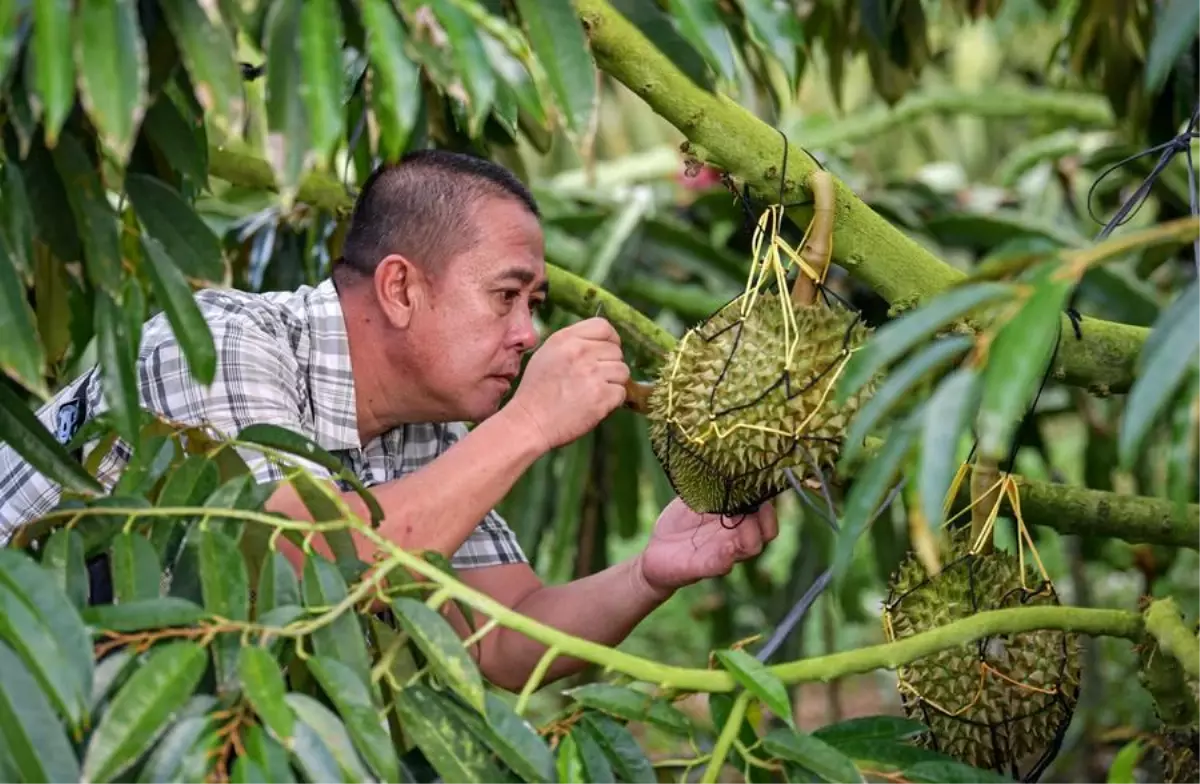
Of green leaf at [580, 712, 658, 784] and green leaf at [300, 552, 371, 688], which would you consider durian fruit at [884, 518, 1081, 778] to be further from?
green leaf at [300, 552, 371, 688]

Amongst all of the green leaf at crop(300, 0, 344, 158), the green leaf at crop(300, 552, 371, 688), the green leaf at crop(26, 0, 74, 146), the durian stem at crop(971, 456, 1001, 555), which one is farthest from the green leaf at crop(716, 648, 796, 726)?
the green leaf at crop(26, 0, 74, 146)

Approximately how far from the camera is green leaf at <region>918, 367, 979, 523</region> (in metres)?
0.90

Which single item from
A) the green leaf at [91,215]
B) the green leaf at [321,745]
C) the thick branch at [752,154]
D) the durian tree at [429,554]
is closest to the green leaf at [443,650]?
the durian tree at [429,554]

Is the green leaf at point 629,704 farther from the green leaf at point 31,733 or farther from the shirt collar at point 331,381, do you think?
the shirt collar at point 331,381

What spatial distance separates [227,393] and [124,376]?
449 mm

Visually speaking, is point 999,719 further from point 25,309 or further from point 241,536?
point 25,309

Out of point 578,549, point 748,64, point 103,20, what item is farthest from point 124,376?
point 578,549

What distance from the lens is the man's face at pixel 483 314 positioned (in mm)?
1854

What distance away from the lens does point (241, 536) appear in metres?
1.26

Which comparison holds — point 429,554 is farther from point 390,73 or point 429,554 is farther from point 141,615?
point 390,73

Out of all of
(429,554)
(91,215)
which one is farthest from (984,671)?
(91,215)

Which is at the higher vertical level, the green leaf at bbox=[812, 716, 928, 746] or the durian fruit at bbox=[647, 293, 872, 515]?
the durian fruit at bbox=[647, 293, 872, 515]

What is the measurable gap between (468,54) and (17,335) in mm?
373

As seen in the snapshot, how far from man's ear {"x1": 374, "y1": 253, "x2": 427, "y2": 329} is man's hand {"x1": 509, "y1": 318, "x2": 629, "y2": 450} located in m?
0.28
